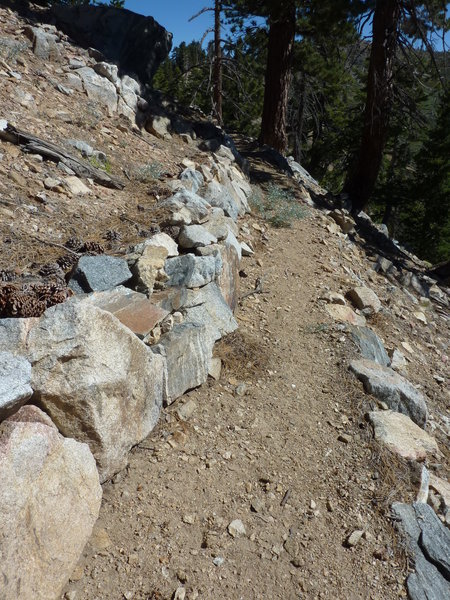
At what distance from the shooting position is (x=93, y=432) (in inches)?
106

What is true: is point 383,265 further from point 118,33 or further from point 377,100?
point 118,33

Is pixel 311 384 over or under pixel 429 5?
under

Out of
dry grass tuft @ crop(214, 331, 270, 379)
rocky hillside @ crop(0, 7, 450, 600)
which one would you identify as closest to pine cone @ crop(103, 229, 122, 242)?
rocky hillside @ crop(0, 7, 450, 600)

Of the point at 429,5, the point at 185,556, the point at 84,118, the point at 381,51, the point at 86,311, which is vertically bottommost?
the point at 185,556

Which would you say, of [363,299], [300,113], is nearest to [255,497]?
[363,299]

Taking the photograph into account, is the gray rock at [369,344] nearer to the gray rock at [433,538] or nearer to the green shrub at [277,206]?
the gray rock at [433,538]

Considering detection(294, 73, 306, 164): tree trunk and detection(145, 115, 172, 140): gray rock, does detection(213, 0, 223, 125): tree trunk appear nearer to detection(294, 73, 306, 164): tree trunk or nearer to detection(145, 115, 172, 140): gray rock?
detection(294, 73, 306, 164): tree trunk

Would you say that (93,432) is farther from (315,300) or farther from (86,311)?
(315,300)

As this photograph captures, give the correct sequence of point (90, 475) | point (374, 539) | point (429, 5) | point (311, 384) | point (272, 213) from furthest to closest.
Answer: point (429, 5) < point (272, 213) < point (311, 384) < point (374, 539) < point (90, 475)

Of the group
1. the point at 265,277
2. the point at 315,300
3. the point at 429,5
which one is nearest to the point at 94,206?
the point at 265,277

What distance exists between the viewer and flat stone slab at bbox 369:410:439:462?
377cm

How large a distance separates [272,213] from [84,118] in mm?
3043

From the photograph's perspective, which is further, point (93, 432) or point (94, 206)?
point (94, 206)

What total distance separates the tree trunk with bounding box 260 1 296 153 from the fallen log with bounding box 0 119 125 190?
19.6 feet
